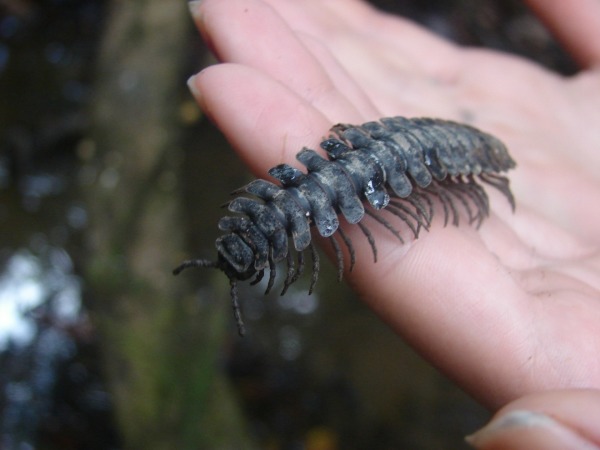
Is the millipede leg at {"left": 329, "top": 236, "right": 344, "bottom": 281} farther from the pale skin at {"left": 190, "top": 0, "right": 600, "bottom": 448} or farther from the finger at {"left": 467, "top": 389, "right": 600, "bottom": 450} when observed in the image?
the finger at {"left": 467, "top": 389, "right": 600, "bottom": 450}

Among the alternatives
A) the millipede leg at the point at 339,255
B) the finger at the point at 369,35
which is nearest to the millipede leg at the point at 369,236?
the millipede leg at the point at 339,255

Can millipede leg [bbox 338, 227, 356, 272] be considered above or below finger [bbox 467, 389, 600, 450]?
above

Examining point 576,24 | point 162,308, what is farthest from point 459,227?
point 576,24

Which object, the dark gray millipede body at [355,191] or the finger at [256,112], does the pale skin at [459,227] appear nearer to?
the finger at [256,112]

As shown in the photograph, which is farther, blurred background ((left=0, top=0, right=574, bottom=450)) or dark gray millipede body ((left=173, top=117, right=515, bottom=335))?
blurred background ((left=0, top=0, right=574, bottom=450))

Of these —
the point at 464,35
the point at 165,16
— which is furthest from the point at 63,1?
the point at 464,35

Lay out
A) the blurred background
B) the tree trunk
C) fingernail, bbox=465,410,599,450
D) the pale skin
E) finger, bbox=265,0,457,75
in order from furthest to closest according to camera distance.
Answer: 1. the blurred background
2. the tree trunk
3. finger, bbox=265,0,457,75
4. the pale skin
5. fingernail, bbox=465,410,599,450

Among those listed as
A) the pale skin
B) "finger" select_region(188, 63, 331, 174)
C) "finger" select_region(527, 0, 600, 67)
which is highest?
"finger" select_region(188, 63, 331, 174)

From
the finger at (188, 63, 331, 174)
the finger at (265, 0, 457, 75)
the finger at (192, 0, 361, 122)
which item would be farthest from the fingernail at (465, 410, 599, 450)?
the finger at (265, 0, 457, 75)
